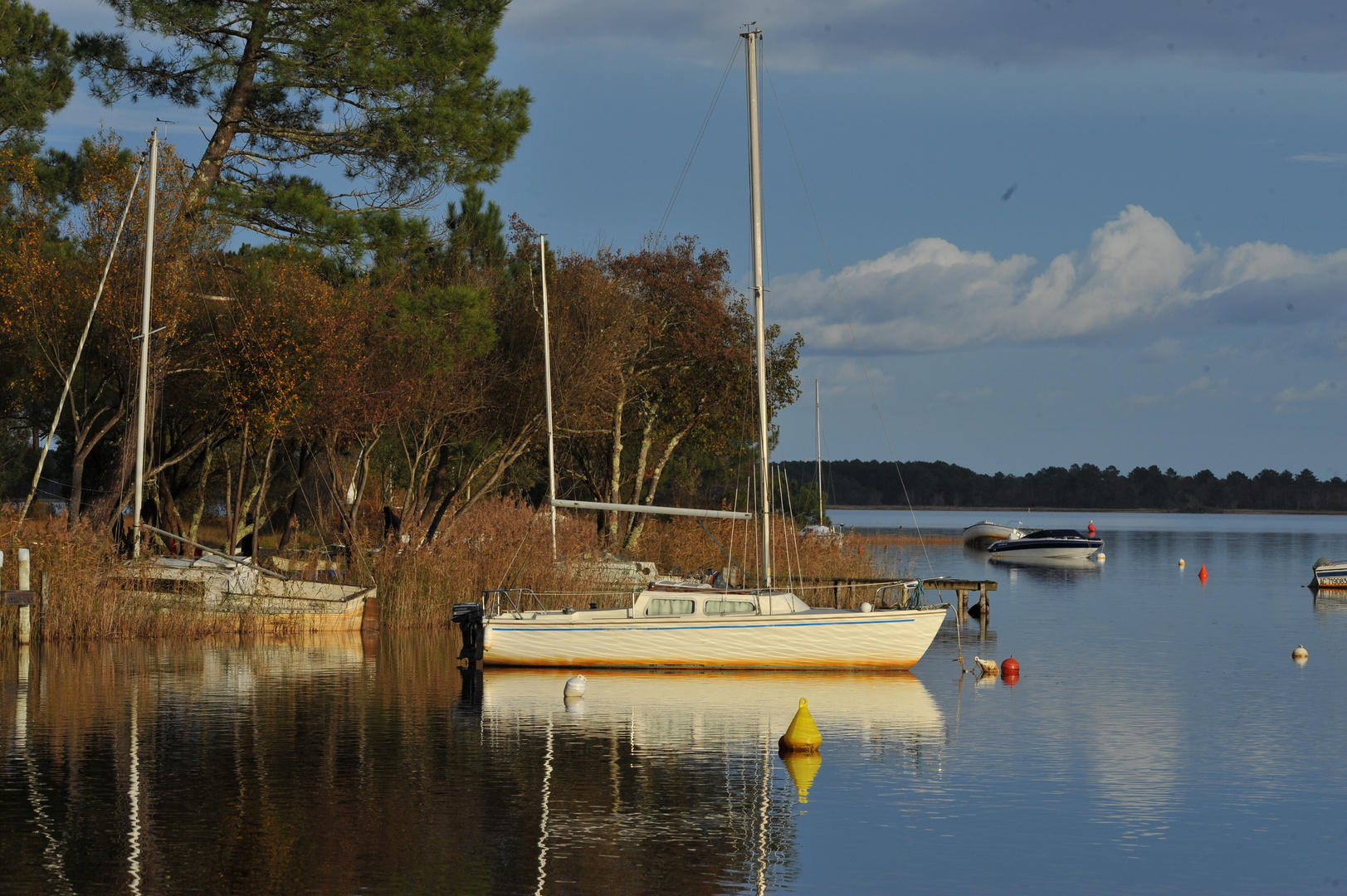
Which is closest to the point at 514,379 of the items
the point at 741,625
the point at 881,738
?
the point at 741,625

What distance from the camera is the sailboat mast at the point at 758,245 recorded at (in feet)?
96.2

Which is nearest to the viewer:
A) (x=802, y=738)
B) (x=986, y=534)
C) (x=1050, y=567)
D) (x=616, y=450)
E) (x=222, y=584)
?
(x=802, y=738)

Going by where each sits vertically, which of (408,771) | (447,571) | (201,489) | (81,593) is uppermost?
(201,489)

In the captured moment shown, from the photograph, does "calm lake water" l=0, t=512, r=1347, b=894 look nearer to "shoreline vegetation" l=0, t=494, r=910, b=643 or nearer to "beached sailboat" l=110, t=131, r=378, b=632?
"shoreline vegetation" l=0, t=494, r=910, b=643

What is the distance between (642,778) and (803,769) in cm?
218

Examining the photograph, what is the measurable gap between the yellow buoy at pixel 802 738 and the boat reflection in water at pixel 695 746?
160mm

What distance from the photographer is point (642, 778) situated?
57.9 feet

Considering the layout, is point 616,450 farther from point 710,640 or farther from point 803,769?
point 803,769

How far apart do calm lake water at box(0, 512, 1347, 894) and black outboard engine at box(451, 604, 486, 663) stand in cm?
59

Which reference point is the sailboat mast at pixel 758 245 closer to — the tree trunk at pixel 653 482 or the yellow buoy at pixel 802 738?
the yellow buoy at pixel 802 738

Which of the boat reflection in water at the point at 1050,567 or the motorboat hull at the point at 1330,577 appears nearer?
the motorboat hull at the point at 1330,577

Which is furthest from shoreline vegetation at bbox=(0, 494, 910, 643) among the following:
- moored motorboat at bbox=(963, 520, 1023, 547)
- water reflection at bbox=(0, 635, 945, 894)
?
moored motorboat at bbox=(963, 520, 1023, 547)

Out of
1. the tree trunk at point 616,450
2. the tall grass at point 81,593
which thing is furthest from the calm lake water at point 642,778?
the tree trunk at point 616,450

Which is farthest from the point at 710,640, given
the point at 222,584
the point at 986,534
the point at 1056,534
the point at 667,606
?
the point at 986,534
